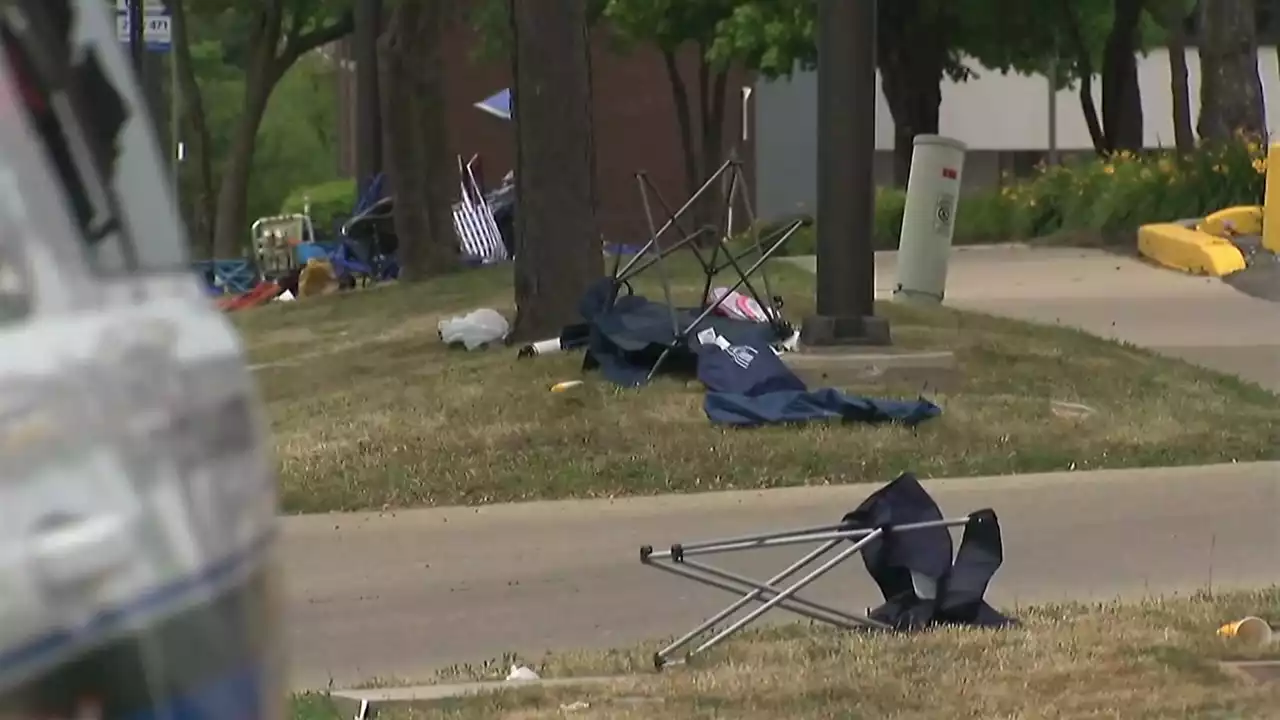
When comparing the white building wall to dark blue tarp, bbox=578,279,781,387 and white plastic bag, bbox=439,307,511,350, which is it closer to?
white plastic bag, bbox=439,307,511,350

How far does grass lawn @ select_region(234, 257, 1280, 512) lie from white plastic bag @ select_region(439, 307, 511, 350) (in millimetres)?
190

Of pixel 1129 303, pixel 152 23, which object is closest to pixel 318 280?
pixel 152 23

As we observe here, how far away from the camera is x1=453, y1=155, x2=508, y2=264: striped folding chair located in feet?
72.3

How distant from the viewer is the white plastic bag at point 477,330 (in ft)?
40.5

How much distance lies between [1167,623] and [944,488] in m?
2.71

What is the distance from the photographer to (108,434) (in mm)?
1680

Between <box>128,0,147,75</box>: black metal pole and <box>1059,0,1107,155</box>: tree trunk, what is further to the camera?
<box>1059,0,1107,155</box>: tree trunk

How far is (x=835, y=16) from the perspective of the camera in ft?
34.4

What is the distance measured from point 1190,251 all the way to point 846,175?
7.51 m

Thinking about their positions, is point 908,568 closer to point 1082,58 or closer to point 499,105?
point 1082,58

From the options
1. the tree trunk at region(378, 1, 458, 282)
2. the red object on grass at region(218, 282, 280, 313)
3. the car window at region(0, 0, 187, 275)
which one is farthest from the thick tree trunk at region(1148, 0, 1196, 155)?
the car window at region(0, 0, 187, 275)

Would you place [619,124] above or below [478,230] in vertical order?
above

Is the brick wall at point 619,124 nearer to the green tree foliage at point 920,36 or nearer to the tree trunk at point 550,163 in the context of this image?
the green tree foliage at point 920,36

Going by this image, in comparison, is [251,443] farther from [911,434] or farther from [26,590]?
[911,434]
